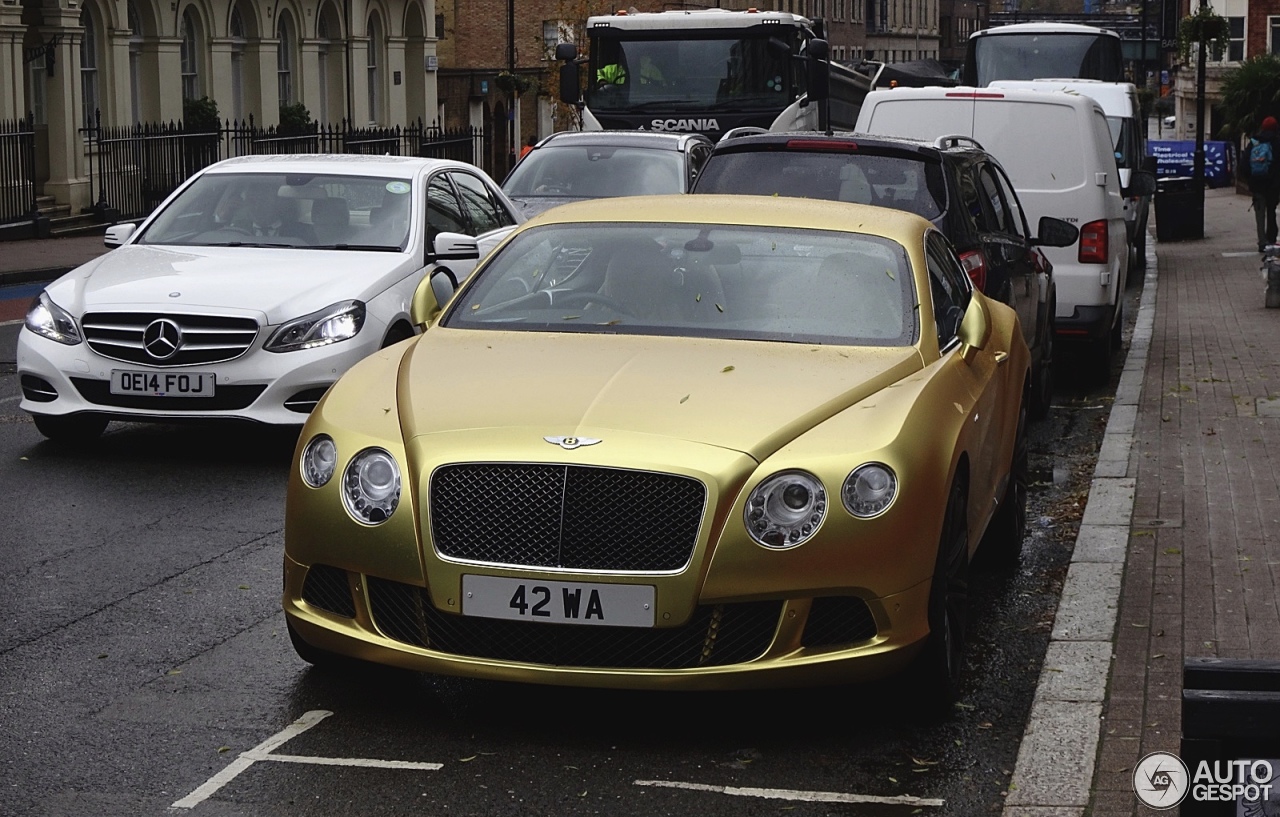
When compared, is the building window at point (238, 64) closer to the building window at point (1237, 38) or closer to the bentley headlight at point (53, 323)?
the bentley headlight at point (53, 323)

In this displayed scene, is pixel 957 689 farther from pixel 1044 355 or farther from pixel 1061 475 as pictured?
pixel 1044 355

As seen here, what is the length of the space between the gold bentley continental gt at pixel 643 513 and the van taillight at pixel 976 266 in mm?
3648

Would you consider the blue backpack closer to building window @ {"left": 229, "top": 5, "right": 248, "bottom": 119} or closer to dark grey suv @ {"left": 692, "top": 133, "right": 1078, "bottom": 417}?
dark grey suv @ {"left": 692, "top": 133, "right": 1078, "bottom": 417}

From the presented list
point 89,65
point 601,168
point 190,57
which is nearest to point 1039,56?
point 601,168

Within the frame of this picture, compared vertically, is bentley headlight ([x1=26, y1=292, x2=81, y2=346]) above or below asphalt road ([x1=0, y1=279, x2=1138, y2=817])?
above

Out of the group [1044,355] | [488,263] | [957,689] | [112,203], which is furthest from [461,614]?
[112,203]

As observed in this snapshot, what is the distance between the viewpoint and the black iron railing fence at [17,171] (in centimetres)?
2747

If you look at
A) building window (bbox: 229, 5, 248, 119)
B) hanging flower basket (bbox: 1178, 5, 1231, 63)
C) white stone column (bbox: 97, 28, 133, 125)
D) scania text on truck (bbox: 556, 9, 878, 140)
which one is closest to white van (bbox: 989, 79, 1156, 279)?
scania text on truck (bbox: 556, 9, 878, 140)

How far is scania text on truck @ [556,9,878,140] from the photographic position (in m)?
24.7

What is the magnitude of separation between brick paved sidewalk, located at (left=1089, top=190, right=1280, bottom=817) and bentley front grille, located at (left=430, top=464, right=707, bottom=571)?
4.16 feet

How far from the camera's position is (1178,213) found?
3031cm

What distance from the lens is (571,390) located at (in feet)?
18.1

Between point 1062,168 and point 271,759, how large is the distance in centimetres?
961

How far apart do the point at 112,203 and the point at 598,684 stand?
94.1 ft
